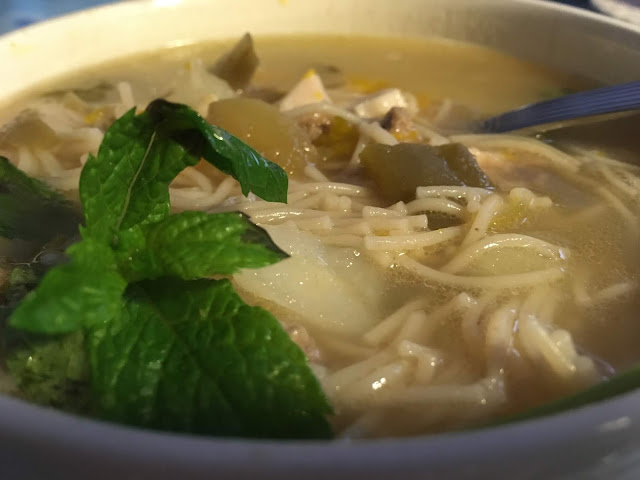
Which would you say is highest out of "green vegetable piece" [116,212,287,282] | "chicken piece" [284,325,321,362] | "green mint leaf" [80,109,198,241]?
"green mint leaf" [80,109,198,241]

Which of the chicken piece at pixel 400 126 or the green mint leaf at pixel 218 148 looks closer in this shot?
the green mint leaf at pixel 218 148

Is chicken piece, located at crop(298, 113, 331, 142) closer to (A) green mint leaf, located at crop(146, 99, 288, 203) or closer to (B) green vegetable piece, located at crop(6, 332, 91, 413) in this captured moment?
(A) green mint leaf, located at crop(146, 99, 288, 203)

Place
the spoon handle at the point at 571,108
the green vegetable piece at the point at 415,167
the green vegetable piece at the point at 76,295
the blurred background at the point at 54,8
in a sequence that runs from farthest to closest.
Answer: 1. the blurred background at the point at 54,8
2. the spoon handle at the point at 571,108
3. the green vegetable piece at the point at 415,167
4. the green vegetable piece at the point at 76,295

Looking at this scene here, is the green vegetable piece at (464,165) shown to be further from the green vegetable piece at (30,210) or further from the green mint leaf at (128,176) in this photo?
the green vegetable piece at (30,210)

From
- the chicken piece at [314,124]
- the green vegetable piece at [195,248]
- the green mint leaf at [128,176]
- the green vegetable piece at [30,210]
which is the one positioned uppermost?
the green mint leaf at [128,176]

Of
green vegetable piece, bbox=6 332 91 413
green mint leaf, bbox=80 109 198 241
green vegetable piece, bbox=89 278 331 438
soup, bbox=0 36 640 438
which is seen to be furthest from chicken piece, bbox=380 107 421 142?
green vegetable piece, bbox=6 332 91 413

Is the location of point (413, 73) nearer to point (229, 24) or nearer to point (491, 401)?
point (229, 24)

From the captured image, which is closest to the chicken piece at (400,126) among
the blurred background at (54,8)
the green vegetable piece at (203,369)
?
the green vegetable piece at (203,369)
